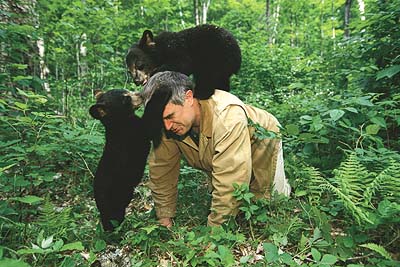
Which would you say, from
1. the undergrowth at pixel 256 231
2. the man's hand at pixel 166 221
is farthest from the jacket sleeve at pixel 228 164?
the man's hand at pixel 166 221

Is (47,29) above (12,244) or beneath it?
above

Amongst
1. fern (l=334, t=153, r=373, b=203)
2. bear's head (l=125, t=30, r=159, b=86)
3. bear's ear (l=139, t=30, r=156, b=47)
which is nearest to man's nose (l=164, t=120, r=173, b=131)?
fern (l=334, t=153, r=373, b=203)

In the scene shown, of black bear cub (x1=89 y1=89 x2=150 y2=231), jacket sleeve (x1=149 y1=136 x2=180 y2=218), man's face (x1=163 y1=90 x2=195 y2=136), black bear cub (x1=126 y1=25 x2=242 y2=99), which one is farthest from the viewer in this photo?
black bear cub (x1=126 y1=25 x2=242 y2=99)

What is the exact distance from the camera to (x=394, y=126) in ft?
12.8

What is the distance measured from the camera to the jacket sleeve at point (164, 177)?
3.26 m

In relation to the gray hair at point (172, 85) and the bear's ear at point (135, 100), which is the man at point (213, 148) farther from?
the bear's ear at point (135, 100)

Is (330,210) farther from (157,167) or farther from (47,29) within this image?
(47,29)

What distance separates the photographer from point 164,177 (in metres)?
3.31

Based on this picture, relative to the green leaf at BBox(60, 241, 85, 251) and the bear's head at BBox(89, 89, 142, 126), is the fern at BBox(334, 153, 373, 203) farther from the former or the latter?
the bear's head at BBox(89, 89, 142, 126)

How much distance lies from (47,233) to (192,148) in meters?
1.48

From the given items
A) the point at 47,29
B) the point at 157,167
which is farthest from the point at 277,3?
the point at 157,167

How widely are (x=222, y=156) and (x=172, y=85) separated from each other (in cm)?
76

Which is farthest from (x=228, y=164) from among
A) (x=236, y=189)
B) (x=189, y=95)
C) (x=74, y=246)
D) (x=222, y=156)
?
(x=74, y=246)

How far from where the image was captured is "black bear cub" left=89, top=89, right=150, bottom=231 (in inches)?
121
